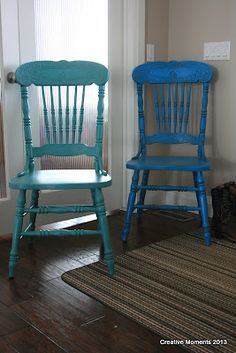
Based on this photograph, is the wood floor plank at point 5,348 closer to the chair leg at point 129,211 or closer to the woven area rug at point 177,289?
the woven area rug at point 177,289

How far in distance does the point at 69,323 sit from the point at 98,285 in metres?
0.29

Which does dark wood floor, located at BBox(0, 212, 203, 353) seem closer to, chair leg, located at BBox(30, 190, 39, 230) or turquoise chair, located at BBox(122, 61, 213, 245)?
chair leg, located at BBox(30, 190, 39, 230)

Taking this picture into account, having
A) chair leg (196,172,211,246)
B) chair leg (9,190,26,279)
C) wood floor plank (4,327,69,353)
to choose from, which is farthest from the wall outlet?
wood floor plank (4,327,69,353)

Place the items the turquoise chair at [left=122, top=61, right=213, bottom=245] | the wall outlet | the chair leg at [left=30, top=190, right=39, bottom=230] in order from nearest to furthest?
the chair leg at [left=30, top=190, right=39, bottom=230] → the turquoise chair at [left=122, top=61, right=213, bottom=245] → the wall outlet

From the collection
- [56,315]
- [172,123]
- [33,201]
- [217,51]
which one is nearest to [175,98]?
[172,123]

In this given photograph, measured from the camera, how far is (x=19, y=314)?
5.10 feet

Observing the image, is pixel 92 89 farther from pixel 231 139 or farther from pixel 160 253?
pixel 160 253

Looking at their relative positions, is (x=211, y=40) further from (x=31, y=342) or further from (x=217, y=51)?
(x=31, y=342)

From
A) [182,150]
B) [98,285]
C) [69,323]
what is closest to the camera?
[69,323]

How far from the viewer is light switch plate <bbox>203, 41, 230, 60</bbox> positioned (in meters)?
2.49

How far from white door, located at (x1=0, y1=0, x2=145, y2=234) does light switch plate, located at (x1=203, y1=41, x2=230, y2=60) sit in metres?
0.39

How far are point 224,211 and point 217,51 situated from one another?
0.94 m

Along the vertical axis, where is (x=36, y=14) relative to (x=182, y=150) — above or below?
above

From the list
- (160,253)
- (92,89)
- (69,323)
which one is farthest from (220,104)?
(69,323)
